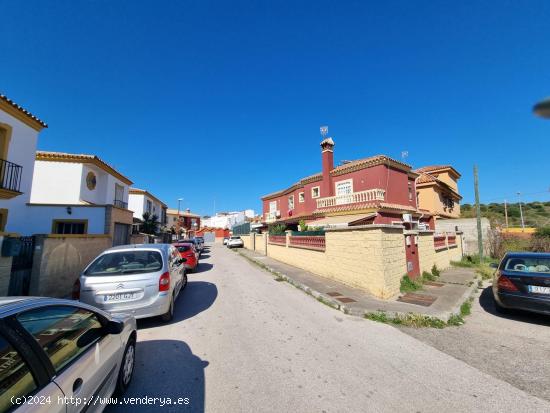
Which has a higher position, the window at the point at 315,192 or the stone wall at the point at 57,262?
the window at the point at 315,192

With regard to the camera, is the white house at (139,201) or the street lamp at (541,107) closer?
the street lamp at (541,107)

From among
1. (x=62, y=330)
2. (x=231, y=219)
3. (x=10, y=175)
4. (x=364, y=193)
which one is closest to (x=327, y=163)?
→ (x=364, y=193)

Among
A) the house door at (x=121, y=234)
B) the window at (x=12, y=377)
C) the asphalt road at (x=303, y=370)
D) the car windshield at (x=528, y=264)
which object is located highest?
the house door at (x=121, y=234)

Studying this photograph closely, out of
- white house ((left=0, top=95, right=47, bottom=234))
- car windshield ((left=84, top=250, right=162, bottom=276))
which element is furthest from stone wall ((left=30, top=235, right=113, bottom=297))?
white house ((left=0, top=95, right=47, bottom=234))

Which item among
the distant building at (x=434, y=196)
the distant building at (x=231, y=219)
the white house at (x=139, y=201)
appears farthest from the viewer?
the distant building at (x=231, y=219)

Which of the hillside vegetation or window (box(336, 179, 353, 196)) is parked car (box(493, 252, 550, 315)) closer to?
window (box(336, 179, 353, 196))

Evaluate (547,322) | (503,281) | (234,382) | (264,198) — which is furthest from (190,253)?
(264,198)

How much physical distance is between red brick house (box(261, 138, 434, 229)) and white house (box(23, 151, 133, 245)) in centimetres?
1217

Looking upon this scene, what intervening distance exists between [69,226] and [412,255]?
1575 cm

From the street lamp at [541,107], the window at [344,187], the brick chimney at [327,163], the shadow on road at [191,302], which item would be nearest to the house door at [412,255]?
the shadow on road at [191,302]

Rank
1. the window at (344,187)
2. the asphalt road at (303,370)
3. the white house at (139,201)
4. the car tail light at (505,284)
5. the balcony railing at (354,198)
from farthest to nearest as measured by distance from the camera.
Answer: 1. the white house at (139,201)
2. the window at (344,187)
3. the balcony railing at (354,198)
4. the car tail light at (505,284)
5. the asphalt road at (303,370)

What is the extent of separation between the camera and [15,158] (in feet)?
35.6

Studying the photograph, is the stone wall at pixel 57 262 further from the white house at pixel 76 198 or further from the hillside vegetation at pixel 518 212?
the hillside vegetation at pixel 518 212

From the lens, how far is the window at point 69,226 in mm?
12008
